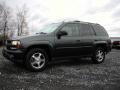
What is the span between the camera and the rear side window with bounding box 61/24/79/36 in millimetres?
6950

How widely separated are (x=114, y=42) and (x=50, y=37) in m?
11.7

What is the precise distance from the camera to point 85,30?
771 cm

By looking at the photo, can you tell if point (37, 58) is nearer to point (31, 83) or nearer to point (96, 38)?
point (31, 83)

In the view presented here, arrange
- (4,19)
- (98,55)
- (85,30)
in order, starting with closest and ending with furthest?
(85,30) → (98,55) → (4,19)

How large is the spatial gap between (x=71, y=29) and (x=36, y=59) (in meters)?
1.93

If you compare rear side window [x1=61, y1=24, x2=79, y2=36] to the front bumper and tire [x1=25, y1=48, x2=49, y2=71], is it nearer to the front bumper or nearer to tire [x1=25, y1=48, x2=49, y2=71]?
tire [x1=25, y1=48, x2=49, y2=71]

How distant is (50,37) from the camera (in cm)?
638

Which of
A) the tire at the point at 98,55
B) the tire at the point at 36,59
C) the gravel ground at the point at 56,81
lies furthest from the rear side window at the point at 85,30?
the gravel ground at the point at 56,81

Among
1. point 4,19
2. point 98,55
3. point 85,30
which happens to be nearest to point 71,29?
point 85,30

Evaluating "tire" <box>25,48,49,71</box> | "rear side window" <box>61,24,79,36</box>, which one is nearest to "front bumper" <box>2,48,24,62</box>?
"tire" <box>25,48,49,71</box>

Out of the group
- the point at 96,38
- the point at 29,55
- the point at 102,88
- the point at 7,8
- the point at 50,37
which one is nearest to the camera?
the point at 102,88

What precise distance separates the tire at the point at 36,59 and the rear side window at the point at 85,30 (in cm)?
204

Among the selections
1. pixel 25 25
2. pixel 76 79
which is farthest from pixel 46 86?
pixel 25 25

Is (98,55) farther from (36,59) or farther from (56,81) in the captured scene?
(56,81)
